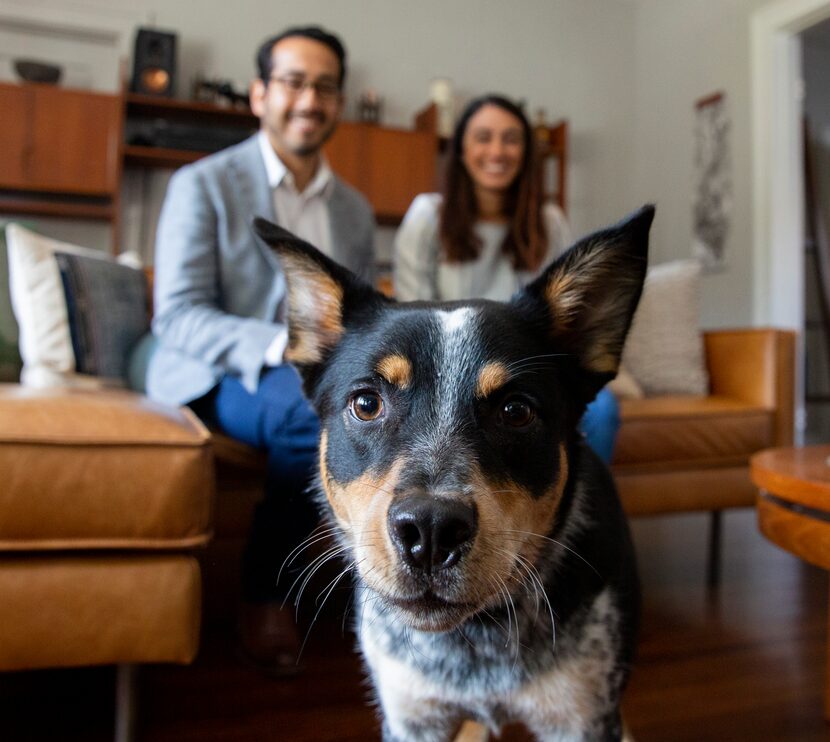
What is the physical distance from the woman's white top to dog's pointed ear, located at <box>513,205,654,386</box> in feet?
4.27

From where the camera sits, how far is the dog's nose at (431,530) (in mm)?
702

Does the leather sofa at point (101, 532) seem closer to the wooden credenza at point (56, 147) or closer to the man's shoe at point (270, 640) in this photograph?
the man's shoe at point (270, 640)

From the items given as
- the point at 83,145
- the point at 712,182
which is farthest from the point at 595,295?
the point at 712,182

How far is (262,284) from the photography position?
1.87 metres

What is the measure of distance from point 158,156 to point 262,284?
9.84 ft

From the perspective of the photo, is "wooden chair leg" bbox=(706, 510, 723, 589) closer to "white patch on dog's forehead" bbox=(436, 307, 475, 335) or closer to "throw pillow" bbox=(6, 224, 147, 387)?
"white patch on dog's forehead" bbox=(436, 307, 475, 335)

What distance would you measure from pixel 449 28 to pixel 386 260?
190 cm

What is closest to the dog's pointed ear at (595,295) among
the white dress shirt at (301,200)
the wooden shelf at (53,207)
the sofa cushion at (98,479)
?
the sofa cushion at (98,479)

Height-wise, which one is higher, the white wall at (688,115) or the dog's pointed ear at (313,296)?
the white wall at (688,115)

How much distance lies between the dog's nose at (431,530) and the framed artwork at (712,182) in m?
4.50

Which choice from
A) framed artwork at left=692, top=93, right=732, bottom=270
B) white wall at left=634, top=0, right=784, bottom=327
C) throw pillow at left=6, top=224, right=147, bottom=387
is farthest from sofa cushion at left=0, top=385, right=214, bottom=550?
framed artwork at left=692, top=93, right=732, bottom=270

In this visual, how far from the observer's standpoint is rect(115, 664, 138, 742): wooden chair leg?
1.21m

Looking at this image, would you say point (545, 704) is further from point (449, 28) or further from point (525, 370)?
point (449, 28)

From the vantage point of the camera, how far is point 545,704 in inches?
36.3
